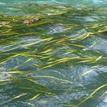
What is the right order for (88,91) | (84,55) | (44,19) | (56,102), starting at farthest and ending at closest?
(44,19) → (84,55) → (88,91) → (56,102)

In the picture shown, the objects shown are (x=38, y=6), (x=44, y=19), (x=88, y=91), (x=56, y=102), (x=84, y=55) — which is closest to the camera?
(x=56, y=102)

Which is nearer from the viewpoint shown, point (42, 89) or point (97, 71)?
point (42, 89)

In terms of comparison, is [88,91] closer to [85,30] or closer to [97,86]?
[97,86]

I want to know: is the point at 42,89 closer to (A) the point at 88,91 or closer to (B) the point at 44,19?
(A) the point at 88,91

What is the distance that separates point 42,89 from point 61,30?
2.28 metres

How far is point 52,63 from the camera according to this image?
4.47 m

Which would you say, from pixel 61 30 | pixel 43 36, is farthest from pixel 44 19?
pixel 43 36

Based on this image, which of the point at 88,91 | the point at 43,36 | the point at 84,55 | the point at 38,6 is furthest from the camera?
the point at 38,6

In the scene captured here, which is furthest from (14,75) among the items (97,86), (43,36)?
(43,36)

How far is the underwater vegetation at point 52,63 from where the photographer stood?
3.75 metres

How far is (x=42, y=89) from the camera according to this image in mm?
3877

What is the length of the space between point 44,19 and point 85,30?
39.8 inches

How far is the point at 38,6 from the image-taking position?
358 inches

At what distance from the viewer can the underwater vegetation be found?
12.3 feet
